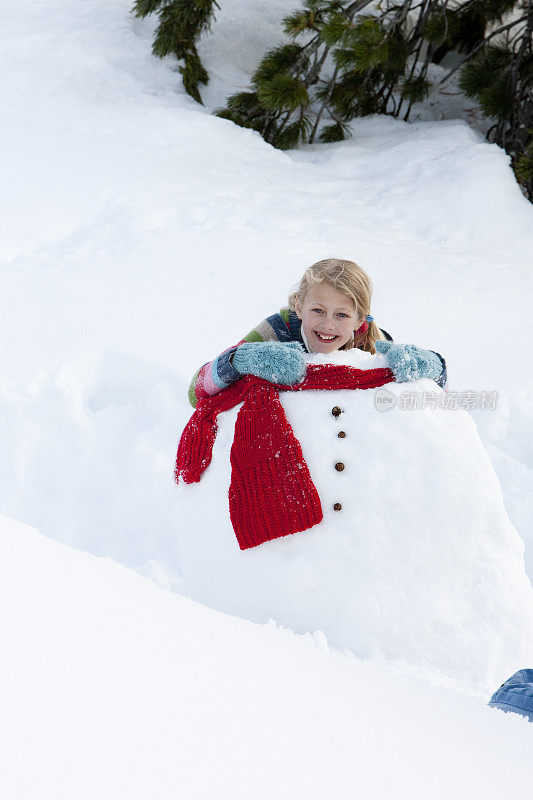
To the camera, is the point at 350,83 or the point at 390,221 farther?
the point at 350,83

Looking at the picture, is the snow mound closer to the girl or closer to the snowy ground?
the girl

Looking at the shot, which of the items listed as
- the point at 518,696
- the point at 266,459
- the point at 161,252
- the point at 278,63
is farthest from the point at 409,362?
the point at 278,63

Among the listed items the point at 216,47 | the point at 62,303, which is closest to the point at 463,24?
the point at 216,47

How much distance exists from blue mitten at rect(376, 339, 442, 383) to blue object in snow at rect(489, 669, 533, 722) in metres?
0.55

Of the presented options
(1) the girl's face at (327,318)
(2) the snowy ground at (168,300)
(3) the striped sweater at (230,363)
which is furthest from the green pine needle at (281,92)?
(1) the girl's face at (327,318)

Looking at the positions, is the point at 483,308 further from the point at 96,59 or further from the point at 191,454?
the point at 96,59

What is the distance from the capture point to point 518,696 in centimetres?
102

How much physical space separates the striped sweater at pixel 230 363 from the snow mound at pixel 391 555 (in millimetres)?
157

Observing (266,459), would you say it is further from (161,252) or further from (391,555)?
(161,252)

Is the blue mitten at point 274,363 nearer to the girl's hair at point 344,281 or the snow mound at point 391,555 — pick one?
the snow mound at point 391,555

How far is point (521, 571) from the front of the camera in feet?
4.32

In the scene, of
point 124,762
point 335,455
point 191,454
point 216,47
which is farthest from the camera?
point 216,47

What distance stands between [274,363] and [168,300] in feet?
4.17

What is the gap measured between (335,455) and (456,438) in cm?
24
